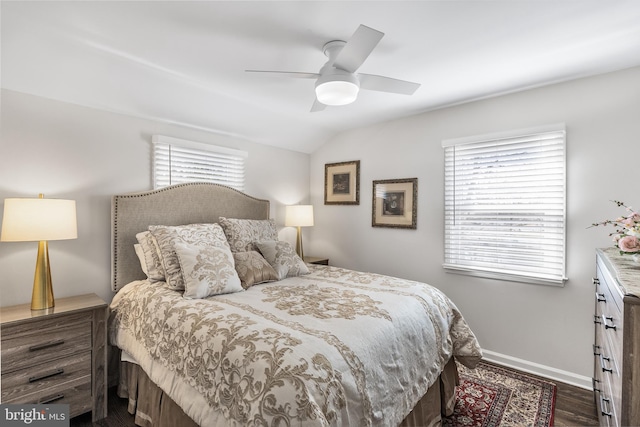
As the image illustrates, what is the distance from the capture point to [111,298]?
103 inches

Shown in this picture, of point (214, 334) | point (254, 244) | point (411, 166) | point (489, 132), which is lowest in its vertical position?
point (214, 334)

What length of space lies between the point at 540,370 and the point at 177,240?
3300mm

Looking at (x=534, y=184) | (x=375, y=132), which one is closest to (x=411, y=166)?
(x=375, y=132)

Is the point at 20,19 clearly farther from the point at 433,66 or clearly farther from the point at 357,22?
the point at 433,66

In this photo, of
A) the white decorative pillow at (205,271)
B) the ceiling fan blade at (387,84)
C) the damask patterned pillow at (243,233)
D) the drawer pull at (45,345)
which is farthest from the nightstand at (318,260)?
the drawer pull at (45,345)

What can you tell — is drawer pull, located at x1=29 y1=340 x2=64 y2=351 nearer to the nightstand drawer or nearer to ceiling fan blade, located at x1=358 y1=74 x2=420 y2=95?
the nightstand drawer

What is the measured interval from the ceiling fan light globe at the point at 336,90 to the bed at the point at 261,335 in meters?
1.32

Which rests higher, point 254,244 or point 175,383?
point 254,244

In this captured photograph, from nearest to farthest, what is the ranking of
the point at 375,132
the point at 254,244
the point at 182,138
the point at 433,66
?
the point at 433,66 → the point at 254,244 → the point at 182,138 → the point at 375,132

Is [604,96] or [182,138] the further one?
[182,138]

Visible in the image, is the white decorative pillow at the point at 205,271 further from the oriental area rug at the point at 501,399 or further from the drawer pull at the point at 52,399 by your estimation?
the oriental area rug at the point at 501,399

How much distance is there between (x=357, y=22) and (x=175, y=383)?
7.38 ft

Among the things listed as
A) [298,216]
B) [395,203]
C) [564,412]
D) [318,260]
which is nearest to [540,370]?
[564,412]

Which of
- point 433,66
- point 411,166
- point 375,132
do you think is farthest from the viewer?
point 375,132
